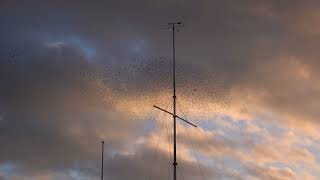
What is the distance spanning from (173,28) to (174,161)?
661 inches

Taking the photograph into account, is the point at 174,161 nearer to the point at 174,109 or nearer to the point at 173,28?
the point at 174,109

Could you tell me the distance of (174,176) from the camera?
141 m

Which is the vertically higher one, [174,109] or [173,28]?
[173,28]

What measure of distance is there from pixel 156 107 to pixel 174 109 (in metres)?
2.73

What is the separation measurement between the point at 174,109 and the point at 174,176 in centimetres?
838

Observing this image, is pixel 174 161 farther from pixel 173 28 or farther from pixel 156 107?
pixel 173 28

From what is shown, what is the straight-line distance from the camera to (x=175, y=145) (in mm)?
142750

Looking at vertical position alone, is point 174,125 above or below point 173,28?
below

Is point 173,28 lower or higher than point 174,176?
higher

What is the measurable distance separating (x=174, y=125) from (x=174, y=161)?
4.63m

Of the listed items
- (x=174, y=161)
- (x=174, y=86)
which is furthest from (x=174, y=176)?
(x=174, y=86)

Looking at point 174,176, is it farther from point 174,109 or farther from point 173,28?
point 173,28

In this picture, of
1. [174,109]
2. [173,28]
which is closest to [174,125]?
[174,109]

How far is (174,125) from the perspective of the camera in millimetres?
143750
